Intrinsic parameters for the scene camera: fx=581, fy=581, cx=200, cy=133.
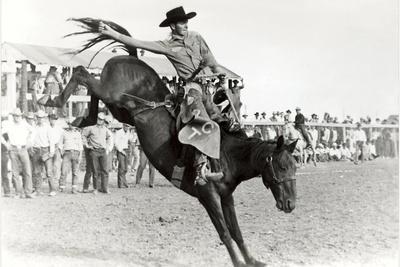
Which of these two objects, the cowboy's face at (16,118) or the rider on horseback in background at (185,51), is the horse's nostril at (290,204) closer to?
the rider on horseback in background at (185,51)

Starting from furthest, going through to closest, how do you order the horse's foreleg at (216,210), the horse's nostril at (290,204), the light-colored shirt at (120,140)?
the light-colored shirt at (120,140) < the horse's foreleg at (216,210) < the horse's nostril at (290,204)

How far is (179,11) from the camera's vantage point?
779 centimetres

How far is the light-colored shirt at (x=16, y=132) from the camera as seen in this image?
44.0 feet

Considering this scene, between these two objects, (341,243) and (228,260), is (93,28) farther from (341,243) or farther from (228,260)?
(341,243)

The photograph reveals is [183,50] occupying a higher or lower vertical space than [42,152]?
higher

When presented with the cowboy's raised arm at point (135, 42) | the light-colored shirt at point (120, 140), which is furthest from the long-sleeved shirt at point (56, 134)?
the cowboy's raised arm at point (135, 42)

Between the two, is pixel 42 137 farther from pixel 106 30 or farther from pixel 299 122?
pixel 299 122

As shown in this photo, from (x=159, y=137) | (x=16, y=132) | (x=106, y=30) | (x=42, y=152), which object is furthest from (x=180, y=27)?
(x=42, y=152)

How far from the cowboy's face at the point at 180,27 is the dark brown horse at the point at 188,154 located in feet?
2.16

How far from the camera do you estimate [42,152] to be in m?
14.4

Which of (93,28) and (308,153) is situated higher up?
(93,28)

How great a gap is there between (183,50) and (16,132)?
7.03m

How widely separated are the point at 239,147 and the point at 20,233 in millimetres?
Result: 4047

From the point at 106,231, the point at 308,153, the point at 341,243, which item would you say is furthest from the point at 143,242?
the point at 308,153
